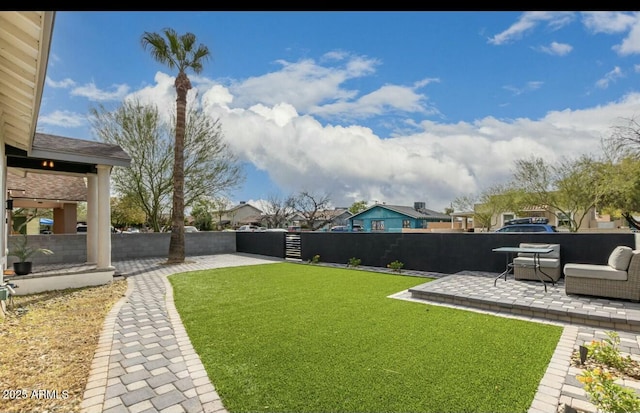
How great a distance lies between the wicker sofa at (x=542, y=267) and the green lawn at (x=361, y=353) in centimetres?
312

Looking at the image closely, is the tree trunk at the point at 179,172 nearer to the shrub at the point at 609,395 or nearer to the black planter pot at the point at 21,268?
the black planter pot at the point at 21,268

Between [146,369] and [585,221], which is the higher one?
[585,221]

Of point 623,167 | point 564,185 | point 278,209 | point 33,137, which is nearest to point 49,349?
point 33,137

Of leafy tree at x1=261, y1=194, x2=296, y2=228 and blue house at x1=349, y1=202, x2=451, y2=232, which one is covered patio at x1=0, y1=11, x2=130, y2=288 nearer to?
leafy tree at x1=261, y1=194, x2=296, y2=228

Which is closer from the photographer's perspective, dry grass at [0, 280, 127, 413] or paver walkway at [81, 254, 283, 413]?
paver walkway at [81, 254, 283, 413]

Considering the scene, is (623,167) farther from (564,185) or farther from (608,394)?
(608,394)

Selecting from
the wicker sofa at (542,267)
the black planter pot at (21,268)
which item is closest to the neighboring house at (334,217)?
the wicker sofa at (542,267)

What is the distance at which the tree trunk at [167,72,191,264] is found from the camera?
13.1 metres

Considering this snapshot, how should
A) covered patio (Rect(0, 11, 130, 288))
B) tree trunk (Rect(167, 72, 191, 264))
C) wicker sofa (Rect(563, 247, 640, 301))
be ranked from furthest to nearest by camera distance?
tree trunk (Rect(167, 72, 191, 264)) < wicker sofa (Rect(563, 247, 640, 301)) < covered patio (Rect(0, 11, 130, 288))

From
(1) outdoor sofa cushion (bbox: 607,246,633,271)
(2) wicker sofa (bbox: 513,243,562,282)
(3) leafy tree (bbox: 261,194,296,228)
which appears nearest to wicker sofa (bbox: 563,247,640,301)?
(1) outdoor sofa cushion (bbox: 607,246,633,271)

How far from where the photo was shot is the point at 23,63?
13.1 feet

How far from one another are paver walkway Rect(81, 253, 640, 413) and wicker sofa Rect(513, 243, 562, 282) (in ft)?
2.46

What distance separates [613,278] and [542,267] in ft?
5.79

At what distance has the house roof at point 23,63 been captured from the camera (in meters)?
3.14
